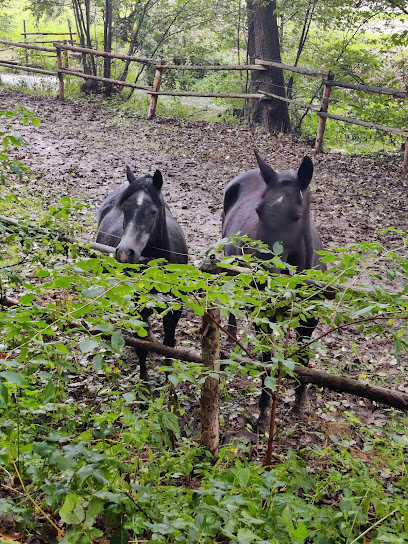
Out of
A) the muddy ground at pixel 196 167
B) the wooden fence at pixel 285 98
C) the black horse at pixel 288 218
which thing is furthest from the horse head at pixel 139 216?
the wooden fence at pixel 285 98

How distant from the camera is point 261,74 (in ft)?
47.7

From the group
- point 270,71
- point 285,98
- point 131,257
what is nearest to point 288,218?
point 131,257

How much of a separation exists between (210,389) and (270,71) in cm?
1314

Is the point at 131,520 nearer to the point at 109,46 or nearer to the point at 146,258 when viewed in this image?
the point at 146,258

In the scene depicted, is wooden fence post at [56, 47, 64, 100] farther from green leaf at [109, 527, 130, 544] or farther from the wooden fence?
green leaf at [109, 527, 130, 544]

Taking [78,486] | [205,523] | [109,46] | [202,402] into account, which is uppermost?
[109,46]

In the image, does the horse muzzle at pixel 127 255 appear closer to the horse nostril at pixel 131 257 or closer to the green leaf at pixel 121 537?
the horse nostril at pixel 131 257

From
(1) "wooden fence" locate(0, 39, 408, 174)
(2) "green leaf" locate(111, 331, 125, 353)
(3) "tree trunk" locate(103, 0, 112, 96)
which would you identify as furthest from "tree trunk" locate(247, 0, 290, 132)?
(2) "green leaf" locate(111, 331, 125, 353)

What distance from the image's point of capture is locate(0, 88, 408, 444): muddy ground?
8820mm

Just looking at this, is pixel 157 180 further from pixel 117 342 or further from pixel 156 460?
pixel 117 342

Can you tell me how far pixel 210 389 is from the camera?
3139 mm

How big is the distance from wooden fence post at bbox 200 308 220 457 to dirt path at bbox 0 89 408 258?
474 cm

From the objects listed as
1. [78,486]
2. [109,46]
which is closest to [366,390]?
[78,486]

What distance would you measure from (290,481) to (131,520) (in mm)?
838
